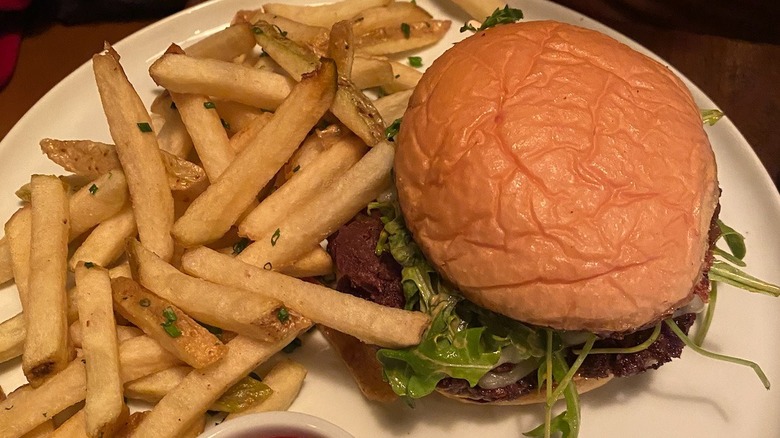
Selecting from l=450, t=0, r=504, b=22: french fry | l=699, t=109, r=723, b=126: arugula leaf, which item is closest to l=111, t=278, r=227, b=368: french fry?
l=450, t=0, r=504, b=22: french fry

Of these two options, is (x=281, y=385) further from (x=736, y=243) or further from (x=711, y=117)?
(x=711, y=117)

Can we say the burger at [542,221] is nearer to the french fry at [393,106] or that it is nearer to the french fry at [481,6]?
the french fry at [393,106]

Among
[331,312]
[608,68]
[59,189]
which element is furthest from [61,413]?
[608,68]

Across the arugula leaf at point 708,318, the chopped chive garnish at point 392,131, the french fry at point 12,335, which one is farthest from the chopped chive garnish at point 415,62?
the french fry at point 12,335

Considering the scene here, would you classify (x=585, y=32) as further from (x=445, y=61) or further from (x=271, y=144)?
(x=271, y=144)

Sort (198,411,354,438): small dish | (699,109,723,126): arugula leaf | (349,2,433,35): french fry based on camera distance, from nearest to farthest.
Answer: (198,411,354,438): small dish < (699,109,723,126): arugula leaf < (349,2,433,35): french fry

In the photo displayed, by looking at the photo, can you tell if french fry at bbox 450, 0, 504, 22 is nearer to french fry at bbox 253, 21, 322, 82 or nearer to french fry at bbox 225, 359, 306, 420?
french fry at bbox 253, 21, 322, 82
